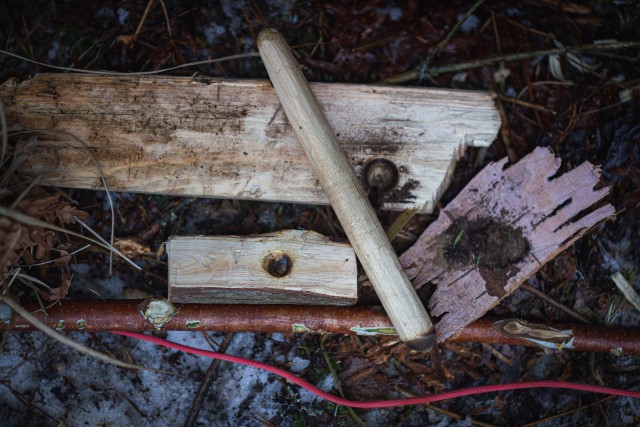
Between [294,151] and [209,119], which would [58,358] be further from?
[294,151]

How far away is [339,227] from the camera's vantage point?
2.68 metres

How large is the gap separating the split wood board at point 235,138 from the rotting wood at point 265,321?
2.03 ft

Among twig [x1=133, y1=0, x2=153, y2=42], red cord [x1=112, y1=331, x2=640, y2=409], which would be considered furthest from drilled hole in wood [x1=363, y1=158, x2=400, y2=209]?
twig [x1=133, y1=0, x2=153, y2=42]

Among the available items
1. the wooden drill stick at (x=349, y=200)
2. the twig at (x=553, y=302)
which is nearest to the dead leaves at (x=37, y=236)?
the wooden drill stick at (x=349, y=200)

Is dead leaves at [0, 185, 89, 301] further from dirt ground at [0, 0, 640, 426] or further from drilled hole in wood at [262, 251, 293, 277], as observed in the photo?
drilled hole in wood at [262, 251, 293, 277]

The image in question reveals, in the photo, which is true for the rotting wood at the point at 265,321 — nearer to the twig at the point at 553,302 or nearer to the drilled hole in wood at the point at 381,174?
the twig at the point at 553,302

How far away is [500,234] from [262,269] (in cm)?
134

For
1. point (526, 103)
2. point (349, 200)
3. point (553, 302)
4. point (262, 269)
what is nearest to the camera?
point (349, 200)

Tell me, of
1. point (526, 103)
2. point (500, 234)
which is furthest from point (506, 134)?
point (500, 234)

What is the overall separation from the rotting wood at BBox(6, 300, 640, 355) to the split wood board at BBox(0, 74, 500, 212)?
62 cm

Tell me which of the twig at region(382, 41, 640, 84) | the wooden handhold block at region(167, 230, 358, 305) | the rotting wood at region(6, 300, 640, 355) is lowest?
the rotting wood at region(6, 300, 640, 355)

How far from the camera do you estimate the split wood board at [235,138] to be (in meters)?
2.52

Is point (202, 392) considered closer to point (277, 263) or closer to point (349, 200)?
point (277, 263)

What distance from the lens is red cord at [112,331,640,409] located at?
8.26 feet
